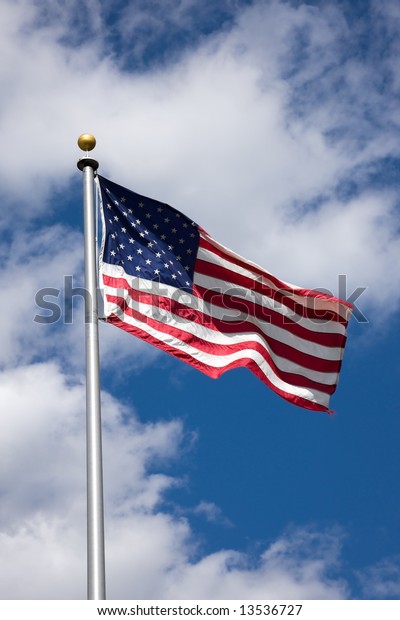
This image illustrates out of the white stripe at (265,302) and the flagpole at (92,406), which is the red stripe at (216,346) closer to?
the white stripe at (265,302)

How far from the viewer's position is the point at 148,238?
18.6m

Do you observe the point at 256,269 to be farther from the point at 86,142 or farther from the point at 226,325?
the point at 86,142

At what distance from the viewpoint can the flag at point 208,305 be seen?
17547mm

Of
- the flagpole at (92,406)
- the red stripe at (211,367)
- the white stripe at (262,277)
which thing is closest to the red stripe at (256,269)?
the white stripe at (262,277)

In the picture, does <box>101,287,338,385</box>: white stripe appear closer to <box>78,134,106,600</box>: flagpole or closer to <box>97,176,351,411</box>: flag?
<box>97,176,351,411</box>: flag

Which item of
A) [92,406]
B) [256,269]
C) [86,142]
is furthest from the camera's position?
[256,269]

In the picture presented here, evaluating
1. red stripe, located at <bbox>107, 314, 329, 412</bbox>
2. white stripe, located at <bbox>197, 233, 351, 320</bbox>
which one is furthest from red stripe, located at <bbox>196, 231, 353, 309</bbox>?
red stripe, located at <bbox>107, 314, 329, 412</bbox>

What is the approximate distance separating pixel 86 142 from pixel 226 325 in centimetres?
462

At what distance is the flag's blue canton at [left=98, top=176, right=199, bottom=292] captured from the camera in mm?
17797

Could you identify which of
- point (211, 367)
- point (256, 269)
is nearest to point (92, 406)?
point (211, 367)

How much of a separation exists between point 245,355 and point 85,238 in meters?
4.58

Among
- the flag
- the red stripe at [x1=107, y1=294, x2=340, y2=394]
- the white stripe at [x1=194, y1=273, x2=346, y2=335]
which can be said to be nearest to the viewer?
the red stripe at [x1=107, y1=294, x2=340, y2=394]

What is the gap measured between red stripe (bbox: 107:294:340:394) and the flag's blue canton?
938 millimetres
